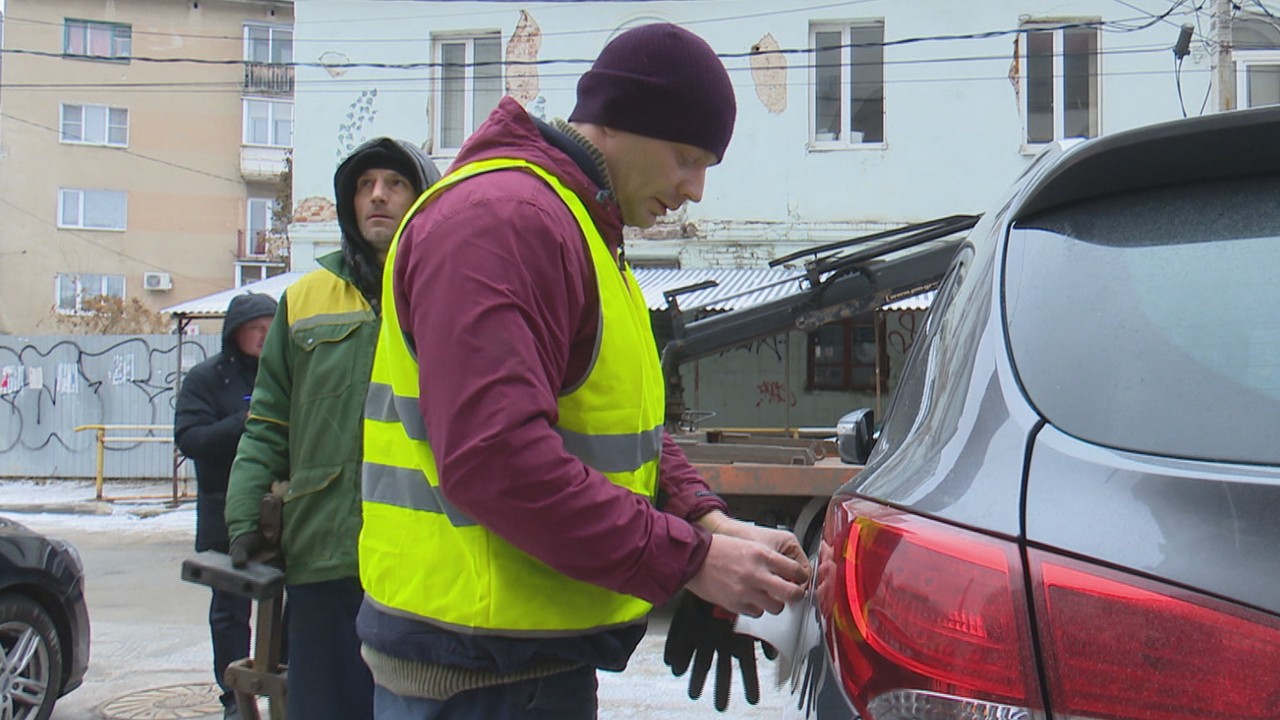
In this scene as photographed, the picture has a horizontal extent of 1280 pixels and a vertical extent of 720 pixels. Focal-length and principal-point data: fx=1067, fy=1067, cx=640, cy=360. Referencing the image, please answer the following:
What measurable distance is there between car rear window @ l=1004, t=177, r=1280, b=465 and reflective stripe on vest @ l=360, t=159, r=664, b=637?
565 millimetres

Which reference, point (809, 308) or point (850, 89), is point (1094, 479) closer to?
point (809, 308)

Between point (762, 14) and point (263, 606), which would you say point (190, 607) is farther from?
point (762, 14)

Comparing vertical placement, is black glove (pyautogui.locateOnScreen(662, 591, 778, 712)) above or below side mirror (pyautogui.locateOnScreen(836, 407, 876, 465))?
below

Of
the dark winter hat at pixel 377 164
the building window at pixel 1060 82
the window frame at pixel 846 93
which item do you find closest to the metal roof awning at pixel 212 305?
the window frame at pixel 846 93

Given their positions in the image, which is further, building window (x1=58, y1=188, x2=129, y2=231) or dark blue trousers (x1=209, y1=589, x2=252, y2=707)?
building window (x1=58, y1=188, x2=129, y2=231)

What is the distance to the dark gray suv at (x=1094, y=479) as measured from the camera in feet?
3.34

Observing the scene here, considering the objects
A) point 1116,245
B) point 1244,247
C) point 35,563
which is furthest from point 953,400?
point 35,563

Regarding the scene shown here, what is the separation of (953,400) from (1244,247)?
40cm

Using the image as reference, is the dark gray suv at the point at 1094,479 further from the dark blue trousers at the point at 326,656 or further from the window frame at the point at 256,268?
the window frame at the point at 256,268

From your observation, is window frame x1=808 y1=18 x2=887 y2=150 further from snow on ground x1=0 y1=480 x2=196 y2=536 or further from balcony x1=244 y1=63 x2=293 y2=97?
balcony x1=244 y1=63 x2=293 y2=97

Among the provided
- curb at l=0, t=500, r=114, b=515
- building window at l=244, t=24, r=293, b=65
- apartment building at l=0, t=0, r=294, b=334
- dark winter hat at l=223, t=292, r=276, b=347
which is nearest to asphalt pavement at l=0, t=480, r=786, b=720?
curb at l=0, t=500, r=114, b=515

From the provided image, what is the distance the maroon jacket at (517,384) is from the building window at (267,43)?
2902cm

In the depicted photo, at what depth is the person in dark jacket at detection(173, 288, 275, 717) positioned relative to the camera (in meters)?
4.14

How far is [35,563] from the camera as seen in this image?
163 inches
